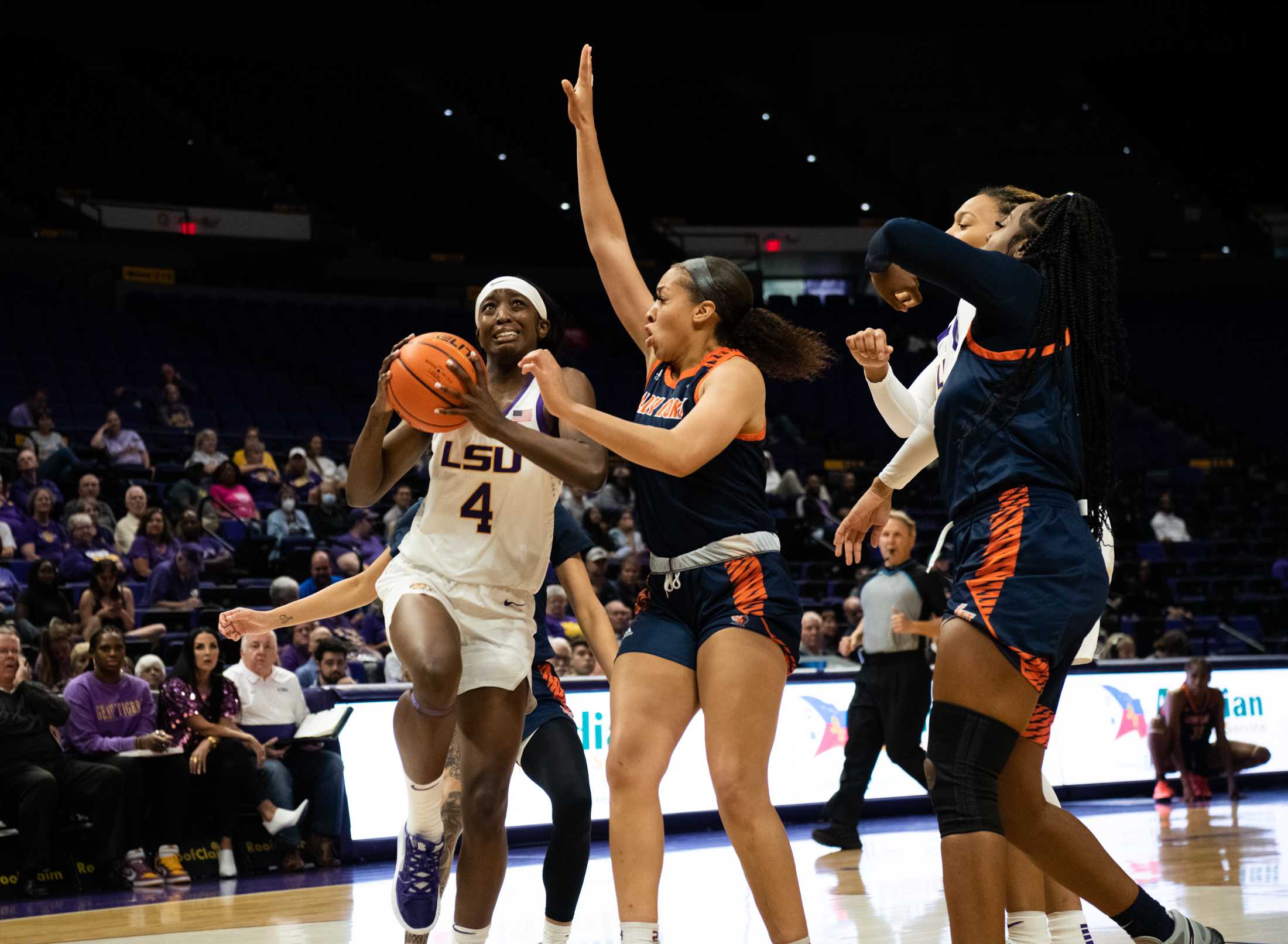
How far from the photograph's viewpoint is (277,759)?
8.33m

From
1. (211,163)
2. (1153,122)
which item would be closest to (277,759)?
(211,163)

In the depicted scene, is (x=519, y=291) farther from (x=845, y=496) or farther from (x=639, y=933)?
(x=845, y=496)

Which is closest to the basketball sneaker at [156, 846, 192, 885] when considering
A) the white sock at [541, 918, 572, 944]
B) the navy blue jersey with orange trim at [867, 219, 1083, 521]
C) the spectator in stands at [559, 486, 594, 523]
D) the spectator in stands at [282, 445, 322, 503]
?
the white sock at [541, 918, 572, 944]

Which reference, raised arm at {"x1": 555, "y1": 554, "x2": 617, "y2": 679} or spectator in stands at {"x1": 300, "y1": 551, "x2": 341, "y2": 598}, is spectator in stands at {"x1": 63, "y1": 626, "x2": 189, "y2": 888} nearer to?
spectator in stands at {"x1": 300, "y1": 551, "x2": 341, "y2": 598}

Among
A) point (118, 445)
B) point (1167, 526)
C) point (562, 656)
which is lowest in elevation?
point (562, 656)

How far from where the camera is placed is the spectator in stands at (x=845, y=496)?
696 inches

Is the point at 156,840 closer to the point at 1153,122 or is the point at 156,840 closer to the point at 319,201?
the point at 319,201

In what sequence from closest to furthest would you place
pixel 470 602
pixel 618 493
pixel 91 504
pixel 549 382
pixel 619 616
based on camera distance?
pixel 549 382
pixel 470 602
pixel 619 616
pixel 91 504
pixel 618 493

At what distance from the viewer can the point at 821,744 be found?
9.84 metres

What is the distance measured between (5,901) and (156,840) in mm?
924

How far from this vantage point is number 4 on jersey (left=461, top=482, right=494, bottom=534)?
13.2ft

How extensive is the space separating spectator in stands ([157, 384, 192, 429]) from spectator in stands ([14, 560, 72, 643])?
5.92 m

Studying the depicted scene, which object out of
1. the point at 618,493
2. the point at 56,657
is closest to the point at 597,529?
the point at 618,493

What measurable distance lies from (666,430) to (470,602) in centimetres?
85
